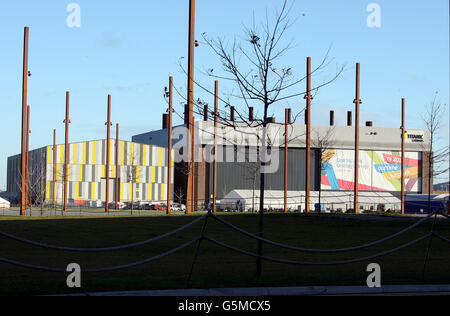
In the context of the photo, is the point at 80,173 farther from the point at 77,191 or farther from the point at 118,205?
the point at 118,205

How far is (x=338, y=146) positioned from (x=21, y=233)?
8156 centimetres

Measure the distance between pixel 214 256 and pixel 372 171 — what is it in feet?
290

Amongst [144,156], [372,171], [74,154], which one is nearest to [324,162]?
[372,171]

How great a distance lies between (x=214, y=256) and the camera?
57.0 feet

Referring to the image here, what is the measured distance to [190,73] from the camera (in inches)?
608

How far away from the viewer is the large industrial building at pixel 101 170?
7719 centimetres

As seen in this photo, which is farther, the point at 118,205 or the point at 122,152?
the point at 122,152

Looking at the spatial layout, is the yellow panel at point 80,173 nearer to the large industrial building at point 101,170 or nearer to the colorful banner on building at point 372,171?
the large industrial building at point 101,170

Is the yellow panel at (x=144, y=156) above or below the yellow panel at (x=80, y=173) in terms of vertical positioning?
above

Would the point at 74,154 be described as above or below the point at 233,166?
above

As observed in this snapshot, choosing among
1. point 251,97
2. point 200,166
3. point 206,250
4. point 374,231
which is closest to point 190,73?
point 251,97

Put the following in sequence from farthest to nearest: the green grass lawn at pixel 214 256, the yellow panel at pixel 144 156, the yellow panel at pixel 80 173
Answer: the yellow panel at pixel 144 156
the yellow panel at pixel 80 173
the green grass lawn at pixel 214 256

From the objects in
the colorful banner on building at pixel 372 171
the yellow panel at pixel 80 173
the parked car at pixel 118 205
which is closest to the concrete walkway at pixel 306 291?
the parked car at pixel 118 205
